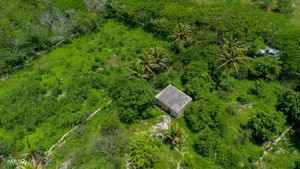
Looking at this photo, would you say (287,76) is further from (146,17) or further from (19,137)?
(19,137)

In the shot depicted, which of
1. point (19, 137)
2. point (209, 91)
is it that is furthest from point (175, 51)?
point (19, 137)

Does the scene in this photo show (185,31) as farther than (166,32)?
No

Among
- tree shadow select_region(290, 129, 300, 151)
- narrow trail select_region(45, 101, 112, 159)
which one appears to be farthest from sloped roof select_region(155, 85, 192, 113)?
tree shadow select_region(290, 129, 300, 151)

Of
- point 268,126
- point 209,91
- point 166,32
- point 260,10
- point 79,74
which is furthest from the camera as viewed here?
point 260,10

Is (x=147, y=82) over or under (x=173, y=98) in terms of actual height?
over

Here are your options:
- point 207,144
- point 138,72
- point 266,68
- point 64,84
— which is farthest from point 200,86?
point 64,84

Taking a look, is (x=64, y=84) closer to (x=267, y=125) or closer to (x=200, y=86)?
(x=200, y=86)
